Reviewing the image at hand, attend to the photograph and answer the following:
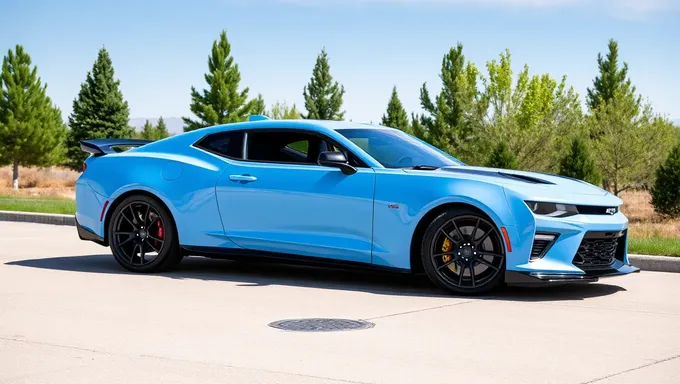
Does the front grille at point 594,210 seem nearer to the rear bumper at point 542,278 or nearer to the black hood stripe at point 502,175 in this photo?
the black hood stripe at point 502,175

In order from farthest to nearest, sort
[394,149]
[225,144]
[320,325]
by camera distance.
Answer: [225,144] < [394,149] < [320,325]

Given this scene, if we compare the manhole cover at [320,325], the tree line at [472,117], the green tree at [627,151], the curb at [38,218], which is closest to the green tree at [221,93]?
the tree line at [472,117]

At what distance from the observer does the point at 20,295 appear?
8820mm

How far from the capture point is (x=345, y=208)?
9328 millimetres

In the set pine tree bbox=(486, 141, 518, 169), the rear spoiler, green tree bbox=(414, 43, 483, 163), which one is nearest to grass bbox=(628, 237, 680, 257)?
the rear spoiler

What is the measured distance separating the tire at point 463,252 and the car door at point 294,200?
2.00 ft

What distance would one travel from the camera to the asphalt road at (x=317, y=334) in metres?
5.76

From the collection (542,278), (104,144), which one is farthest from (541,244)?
(104,144)

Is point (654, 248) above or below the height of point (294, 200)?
below

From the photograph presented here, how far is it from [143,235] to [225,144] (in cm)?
130

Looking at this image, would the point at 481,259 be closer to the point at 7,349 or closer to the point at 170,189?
the point at 170,189

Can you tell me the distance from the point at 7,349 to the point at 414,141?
16.4ft

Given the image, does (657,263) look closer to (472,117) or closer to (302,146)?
(302,146)

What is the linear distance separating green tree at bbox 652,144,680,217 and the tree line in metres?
0.07
